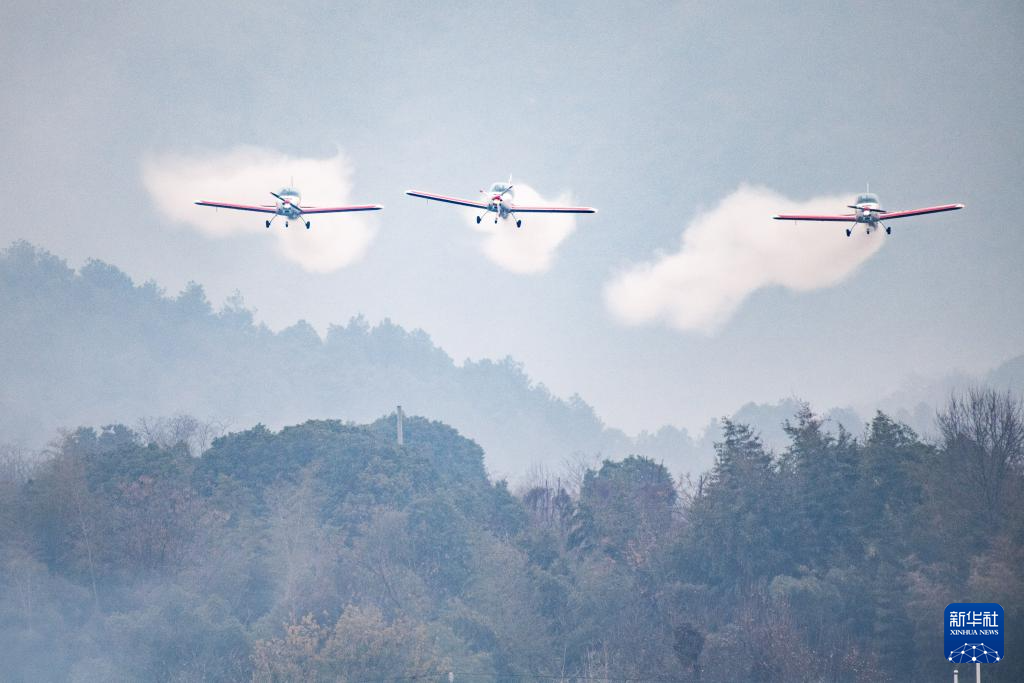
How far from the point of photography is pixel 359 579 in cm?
10625

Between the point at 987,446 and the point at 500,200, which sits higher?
the point at 500,200

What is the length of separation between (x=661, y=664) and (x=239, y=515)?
48736mm

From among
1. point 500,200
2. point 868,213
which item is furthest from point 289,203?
point 868,213

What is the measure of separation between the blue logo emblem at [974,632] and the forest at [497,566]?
30.0 feet

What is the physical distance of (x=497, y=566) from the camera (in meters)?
107

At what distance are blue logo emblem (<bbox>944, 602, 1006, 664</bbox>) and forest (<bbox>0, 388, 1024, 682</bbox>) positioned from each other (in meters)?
A: 9.15

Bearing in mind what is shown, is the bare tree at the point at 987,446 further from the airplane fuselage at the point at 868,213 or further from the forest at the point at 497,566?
the airplane fuselage at the point at 868,213

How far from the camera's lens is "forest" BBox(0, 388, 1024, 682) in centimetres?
8881

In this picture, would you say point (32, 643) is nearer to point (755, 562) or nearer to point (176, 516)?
point (176, 516)

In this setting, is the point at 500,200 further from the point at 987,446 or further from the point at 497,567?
the point at 987,446

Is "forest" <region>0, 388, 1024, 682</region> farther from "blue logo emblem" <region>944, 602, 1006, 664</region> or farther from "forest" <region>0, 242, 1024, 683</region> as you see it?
"blue logo emblem" <region>944, 602, 1006, 664</region>

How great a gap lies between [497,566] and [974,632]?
159 feet

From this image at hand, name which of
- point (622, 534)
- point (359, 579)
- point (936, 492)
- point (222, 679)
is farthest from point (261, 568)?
point (936, 492)

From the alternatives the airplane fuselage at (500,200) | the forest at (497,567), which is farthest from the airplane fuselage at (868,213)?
the forest at (497,567)
